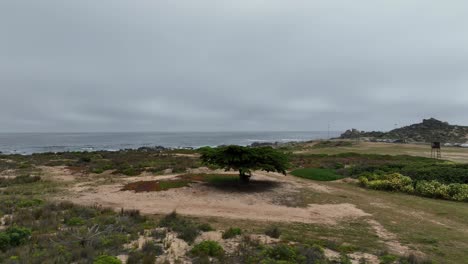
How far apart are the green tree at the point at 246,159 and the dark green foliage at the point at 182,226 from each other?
19.5ft

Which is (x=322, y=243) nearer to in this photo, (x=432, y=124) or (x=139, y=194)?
(x=139, y=194)

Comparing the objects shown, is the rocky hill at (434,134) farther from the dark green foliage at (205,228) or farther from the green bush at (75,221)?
the green bush at (75,221)

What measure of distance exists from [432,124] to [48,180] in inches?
4358

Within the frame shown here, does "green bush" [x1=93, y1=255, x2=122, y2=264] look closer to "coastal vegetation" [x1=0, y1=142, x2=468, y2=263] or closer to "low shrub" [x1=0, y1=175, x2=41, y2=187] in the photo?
"coastal vegetation" [x1=0, y1=142, x2=468, y2=263]

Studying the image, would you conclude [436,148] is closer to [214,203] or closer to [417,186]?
[417,186]

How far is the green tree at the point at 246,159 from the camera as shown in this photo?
15.8 meters

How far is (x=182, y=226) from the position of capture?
884cm

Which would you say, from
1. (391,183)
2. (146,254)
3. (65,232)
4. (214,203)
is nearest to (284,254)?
(146,254)

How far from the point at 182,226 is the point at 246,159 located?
7.45 m

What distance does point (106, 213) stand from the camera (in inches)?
412

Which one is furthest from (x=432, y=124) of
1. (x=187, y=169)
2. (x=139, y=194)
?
(x=139, y=194)

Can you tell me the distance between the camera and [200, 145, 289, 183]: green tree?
622 inches

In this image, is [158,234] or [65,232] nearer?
[65,232]

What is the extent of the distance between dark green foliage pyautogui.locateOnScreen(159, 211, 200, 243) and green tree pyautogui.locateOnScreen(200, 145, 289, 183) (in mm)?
5948
